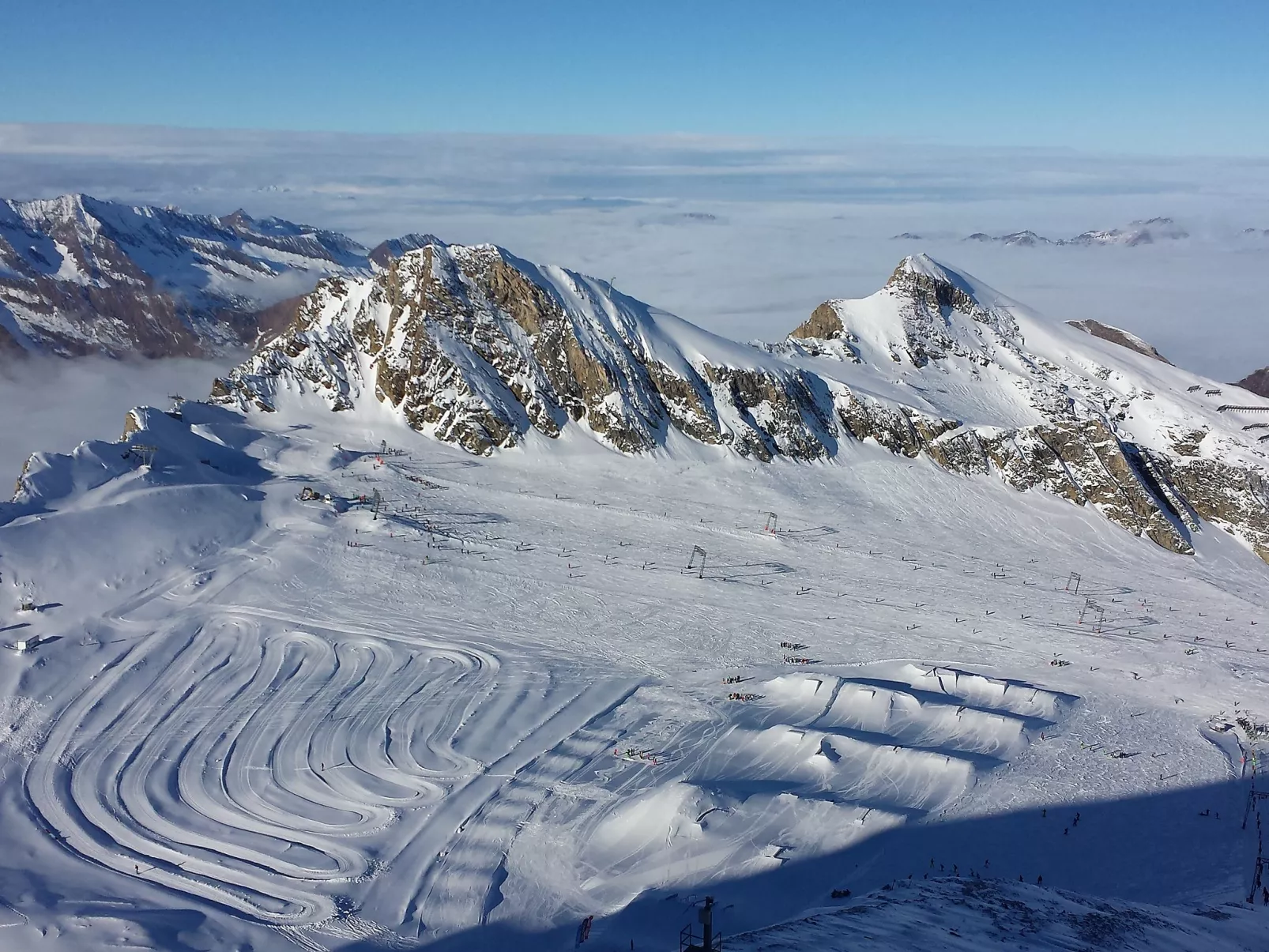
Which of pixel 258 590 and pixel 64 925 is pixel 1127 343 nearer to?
pixel 258 590

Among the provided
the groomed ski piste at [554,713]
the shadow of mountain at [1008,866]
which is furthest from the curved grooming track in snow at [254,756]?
the shadow of mountain at [1008,866]

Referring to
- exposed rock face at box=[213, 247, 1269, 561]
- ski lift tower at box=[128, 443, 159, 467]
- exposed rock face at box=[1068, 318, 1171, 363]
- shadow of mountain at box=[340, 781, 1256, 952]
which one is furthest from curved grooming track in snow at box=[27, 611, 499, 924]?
exposed rock face at box=[1068, 318, 1171, 363]

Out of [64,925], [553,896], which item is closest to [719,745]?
[553,896]

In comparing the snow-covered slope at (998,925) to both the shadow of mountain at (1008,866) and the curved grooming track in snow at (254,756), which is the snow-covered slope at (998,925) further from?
the curved grooming track in snow at (254,756)

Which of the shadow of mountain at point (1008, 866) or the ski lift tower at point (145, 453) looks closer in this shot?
the shadow of mountain at point (1008, 866)

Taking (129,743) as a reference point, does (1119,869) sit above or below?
below

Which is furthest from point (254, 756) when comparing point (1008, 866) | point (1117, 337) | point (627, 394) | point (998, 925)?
point (1117, 337)
